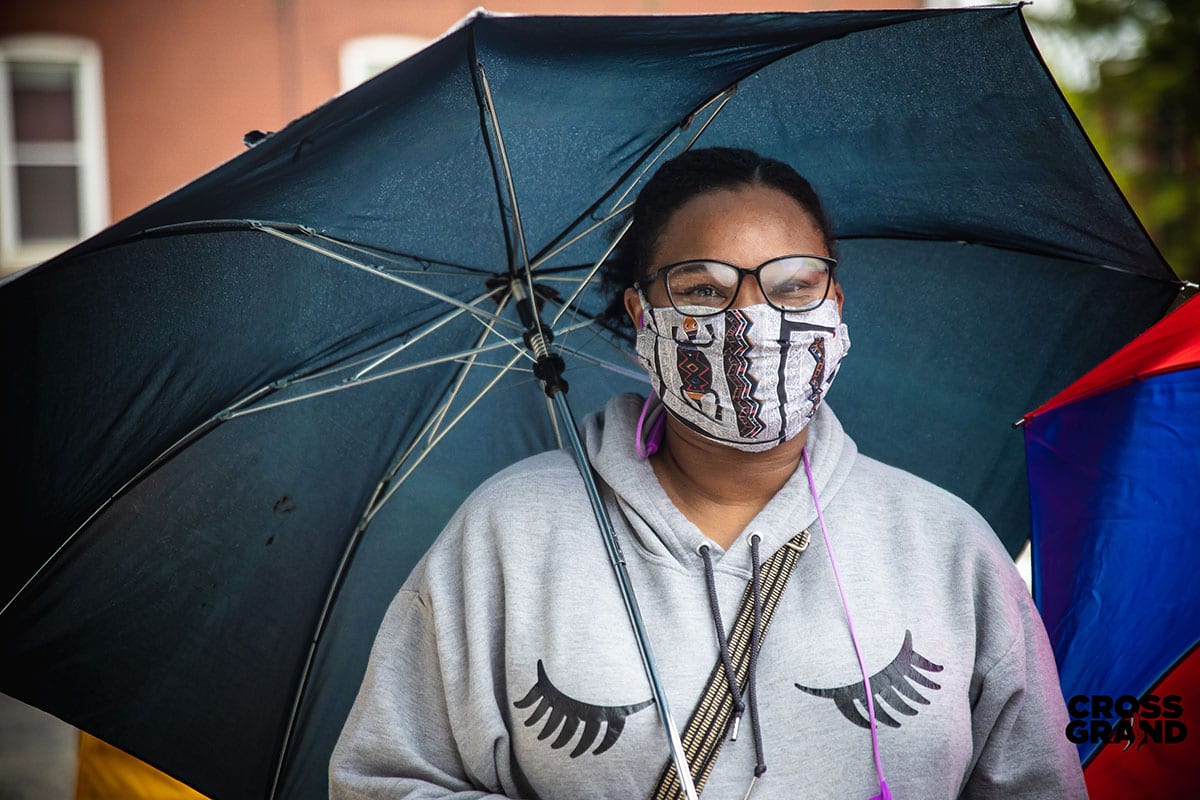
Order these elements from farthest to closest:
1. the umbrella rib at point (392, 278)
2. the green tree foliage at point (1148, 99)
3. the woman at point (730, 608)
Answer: the green tree foliage at point (1148, 99) < the umbrella rib at point (392, 278) < the woman at point (730, 608)

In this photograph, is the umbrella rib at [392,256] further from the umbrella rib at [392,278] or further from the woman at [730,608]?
the woman at [730,608]

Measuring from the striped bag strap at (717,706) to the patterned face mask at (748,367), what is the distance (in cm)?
30

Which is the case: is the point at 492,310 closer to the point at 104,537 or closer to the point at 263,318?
the point at 263,318

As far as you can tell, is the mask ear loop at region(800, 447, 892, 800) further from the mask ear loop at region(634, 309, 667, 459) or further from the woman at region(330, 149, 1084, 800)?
the mask ear loop at region(634, 309, 667, 459)

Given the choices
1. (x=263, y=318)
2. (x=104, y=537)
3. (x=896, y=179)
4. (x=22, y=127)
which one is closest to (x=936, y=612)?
(x=896, y=179)

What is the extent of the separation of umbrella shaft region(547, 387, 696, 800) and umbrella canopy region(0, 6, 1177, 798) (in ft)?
1.60

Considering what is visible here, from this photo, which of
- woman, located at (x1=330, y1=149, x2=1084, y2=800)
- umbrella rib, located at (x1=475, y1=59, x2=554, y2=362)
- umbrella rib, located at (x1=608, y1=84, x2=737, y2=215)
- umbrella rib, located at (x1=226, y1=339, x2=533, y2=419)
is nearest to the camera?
woman, located at (x1=330, y1=149, x2=1084, y2=800)

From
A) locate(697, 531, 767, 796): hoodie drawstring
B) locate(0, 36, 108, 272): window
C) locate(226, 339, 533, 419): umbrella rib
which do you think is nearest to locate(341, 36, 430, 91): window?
locate(0, 36, 108, 272): window

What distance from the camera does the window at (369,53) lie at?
11.1m

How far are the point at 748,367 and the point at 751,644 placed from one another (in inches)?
20.7

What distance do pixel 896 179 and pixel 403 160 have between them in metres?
1.22

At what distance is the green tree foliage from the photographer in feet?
40.4

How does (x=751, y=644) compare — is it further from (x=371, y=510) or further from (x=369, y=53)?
(x=369, y=53)

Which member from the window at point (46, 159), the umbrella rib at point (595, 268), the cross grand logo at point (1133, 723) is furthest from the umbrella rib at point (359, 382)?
the window at point (46, 159)
